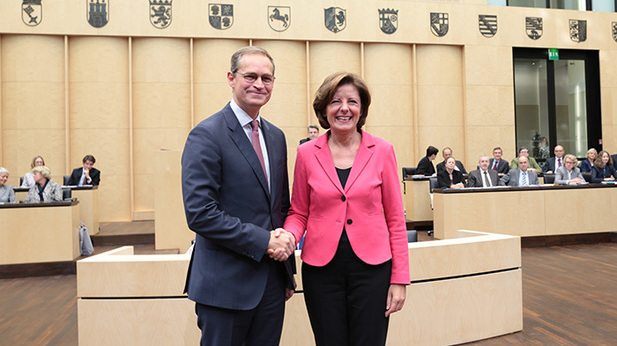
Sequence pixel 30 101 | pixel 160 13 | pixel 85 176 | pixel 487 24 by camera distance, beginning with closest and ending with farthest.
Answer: pixel 85 176 < pixel 30 101 < pixel 160 13 < pixel 487 24

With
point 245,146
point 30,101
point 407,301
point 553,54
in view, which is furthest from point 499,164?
point 30,101

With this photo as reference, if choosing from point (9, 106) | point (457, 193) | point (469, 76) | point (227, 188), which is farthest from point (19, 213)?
point (469, 76)

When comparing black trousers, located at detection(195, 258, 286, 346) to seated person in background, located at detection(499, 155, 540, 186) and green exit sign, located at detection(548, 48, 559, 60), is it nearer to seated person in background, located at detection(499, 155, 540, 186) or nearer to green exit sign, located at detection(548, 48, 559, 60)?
seated person in background, located at detection(499, 155, 540, 186)

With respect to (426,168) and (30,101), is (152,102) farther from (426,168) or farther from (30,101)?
(426,168)

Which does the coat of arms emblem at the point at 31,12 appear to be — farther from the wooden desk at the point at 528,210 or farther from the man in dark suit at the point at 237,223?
the man in dark suit at the point at 237,223

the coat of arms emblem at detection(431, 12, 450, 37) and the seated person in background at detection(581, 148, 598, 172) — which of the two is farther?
the coat of arms emblem at detection(431, 12, 450, 37)

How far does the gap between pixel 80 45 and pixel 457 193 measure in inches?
A: 317

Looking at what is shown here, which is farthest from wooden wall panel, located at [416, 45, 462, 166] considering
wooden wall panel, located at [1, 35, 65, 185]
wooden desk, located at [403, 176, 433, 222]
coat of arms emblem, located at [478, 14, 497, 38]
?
wooden wall panel, located at [1, 35, 65, 185]

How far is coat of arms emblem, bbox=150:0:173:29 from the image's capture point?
366 inches

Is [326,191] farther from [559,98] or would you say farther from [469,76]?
[559,98]

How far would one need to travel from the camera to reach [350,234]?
155 centimetres

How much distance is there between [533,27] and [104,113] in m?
10.2

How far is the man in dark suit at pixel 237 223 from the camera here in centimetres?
139

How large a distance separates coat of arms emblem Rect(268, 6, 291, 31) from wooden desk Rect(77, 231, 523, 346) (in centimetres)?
760
